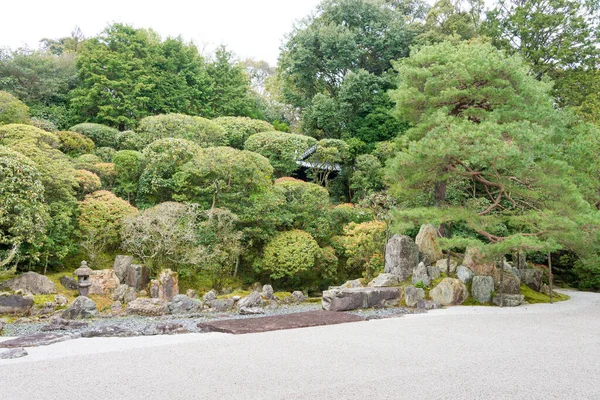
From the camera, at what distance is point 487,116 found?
34.7 ft

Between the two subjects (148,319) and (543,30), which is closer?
(148,319)

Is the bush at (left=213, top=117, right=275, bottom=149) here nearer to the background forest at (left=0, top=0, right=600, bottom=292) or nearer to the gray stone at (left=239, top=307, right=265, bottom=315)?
the background forest at (left=0, top=0, right=600, bottom=292)

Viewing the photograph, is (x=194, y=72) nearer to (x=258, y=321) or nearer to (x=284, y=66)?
(x=284, y=66)

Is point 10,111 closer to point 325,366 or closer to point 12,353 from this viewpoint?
point 12,353

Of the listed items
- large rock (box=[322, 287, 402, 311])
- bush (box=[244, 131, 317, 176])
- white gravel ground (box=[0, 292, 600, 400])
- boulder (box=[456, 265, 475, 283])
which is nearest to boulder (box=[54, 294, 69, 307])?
white gravel ground (box=[0, 292, 600, 400])

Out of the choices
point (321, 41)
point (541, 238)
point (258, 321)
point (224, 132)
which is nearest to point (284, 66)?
point (321, 41)

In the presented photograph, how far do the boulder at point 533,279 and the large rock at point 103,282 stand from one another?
35.6ft

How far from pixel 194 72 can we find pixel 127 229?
561 inches

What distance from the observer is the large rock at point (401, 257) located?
A: 35.4ft

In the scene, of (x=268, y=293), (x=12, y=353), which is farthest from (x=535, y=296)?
(x=12, y=353)

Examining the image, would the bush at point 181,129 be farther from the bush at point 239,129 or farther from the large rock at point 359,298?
the large rock at point 359,298

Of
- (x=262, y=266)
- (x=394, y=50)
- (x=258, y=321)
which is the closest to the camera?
(x=258, y=321)

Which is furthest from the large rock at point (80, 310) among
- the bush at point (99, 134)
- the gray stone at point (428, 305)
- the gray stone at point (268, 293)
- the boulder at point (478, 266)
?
the bush at point (99, 134)

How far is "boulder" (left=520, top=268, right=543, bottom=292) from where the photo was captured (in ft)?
40.9
